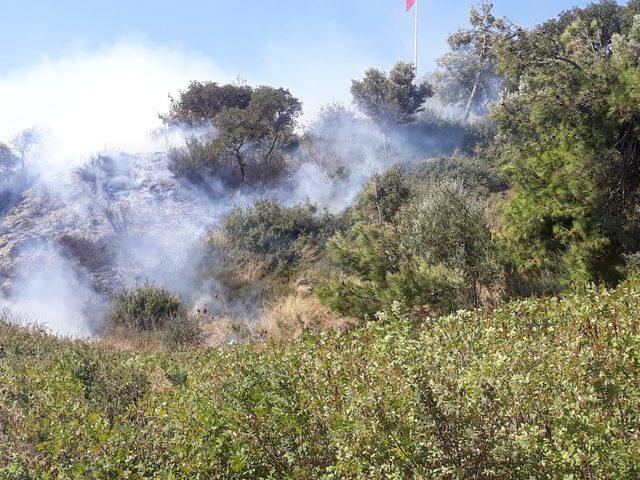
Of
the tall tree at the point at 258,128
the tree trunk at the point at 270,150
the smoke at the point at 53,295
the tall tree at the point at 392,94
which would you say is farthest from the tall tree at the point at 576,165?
the tall tree at the point at 392,94

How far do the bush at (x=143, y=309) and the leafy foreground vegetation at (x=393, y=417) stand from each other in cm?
681

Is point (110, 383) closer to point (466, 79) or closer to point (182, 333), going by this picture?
point (182, 333)

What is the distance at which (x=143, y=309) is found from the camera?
41.0 feet

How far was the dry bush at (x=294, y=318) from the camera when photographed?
33.9 feet

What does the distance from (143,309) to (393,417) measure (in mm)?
10084

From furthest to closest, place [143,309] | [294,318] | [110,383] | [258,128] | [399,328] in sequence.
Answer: [258,128]
[143,309]
[294,318]
[110,383]
[399,328]

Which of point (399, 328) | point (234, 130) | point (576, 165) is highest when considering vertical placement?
point (234, 130)

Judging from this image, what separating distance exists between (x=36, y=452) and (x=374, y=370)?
2.80 metres

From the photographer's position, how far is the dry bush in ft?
33.9

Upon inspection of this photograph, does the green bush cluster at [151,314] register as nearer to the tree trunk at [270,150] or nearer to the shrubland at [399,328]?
the shrubland at [399,328]

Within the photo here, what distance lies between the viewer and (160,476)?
3.62 metres

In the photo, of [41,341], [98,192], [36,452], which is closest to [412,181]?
[98,192]

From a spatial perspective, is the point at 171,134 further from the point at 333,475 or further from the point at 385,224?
the point at 333,475

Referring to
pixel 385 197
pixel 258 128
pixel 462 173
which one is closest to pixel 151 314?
pixel 385 197
